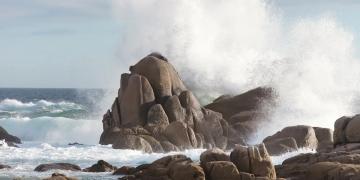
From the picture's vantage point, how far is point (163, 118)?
3325 centimetres

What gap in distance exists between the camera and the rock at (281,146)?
98.3ft

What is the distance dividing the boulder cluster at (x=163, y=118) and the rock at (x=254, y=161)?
10137 mm

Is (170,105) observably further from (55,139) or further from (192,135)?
(55,139)

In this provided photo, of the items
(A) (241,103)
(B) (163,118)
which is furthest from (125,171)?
(A) (241,103)

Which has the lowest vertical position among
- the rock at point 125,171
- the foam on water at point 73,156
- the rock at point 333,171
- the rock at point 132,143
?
the rock at point 333,171

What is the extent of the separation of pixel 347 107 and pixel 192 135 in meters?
14.0

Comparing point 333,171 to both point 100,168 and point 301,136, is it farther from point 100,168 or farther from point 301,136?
point 301,136

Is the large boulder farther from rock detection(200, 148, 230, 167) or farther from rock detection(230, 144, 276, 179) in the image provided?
rock detection(200, 148, 230, 167)

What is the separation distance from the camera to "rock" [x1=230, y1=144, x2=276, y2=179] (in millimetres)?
20812

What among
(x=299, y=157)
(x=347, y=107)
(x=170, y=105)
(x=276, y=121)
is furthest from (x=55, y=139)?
(x=299, y=157)

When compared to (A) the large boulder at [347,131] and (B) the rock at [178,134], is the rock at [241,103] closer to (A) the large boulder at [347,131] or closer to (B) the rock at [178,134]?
(B) the rock at [178,134]

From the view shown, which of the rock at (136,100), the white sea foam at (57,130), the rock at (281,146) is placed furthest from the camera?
the white sea foam at (57,130)

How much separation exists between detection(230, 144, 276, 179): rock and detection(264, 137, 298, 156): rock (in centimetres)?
875

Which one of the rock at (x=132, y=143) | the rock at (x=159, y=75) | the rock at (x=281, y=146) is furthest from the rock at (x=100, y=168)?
the rock at (x=159, y=75)
